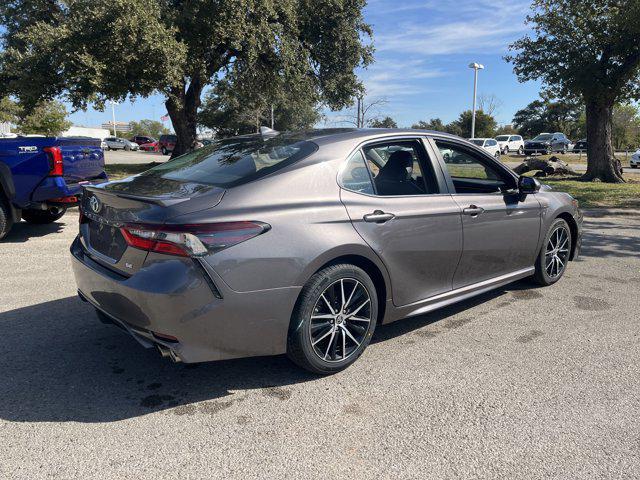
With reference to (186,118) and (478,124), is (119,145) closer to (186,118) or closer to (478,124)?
(186,118)

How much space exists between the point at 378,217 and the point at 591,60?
1593cm

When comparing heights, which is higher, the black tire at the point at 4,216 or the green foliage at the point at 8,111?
the green foliage at the point at 8,111

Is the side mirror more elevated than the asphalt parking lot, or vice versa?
the side mirror

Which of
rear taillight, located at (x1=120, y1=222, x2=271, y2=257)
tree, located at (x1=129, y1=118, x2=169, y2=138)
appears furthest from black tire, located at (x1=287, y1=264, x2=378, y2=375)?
tree, located at (x1=129, y1=118, x2=169, y2=138)

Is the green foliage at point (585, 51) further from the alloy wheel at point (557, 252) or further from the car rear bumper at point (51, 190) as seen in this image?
the car rear bumper at point (51, 190)

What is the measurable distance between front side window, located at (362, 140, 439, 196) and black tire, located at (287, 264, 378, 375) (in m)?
0.83

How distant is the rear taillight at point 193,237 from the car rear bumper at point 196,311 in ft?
0.23

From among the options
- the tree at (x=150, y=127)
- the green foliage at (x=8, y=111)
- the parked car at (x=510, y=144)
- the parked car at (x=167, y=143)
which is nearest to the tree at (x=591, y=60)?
the parked car at (x=510, y=144)

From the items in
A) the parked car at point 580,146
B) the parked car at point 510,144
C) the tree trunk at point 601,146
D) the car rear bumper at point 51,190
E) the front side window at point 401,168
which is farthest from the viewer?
the parked car at point 580,146

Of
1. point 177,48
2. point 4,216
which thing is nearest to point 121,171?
point 177,48

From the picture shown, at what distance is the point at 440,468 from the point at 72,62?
1537cm

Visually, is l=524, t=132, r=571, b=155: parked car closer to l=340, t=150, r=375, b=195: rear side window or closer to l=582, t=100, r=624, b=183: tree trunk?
l=582, t=100, r=624, b=183: tree trunk

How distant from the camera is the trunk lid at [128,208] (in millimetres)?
2939

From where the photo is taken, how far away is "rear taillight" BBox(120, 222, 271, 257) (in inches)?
110
